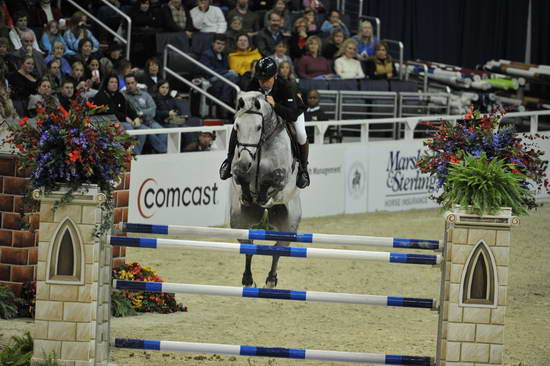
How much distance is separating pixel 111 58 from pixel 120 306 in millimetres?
6216

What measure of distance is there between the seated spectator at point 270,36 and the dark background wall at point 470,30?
18.8ft

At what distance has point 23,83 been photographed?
11328 mm

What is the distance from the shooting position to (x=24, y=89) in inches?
446

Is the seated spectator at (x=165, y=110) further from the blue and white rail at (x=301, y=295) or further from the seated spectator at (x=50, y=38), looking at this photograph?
the blue and white rail at (x=301, y=295)

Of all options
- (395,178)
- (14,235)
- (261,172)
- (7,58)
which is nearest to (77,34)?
(7,58)

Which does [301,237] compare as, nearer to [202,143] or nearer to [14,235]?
[14,235]

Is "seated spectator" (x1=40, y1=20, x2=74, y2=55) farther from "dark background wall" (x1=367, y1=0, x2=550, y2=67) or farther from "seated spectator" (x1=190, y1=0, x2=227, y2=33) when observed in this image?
"dark background wall" (x1=367, y1=0, x2=550, y2=67)

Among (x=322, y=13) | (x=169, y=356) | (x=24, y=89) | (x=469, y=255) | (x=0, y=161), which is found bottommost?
(x=169, y=356)

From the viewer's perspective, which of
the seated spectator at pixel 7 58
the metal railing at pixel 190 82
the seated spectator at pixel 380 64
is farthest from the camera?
the seated spectator at pixel 380 64

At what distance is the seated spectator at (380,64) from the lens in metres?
15.3

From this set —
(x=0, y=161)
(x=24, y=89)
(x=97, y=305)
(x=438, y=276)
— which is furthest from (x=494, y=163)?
(x=24, y=89)

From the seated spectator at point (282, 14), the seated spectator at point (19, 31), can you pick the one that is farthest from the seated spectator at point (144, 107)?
the seated spectator at point (282, 14)

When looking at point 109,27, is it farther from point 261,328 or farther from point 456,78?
point 261,328

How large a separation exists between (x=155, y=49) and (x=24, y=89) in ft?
10.9
